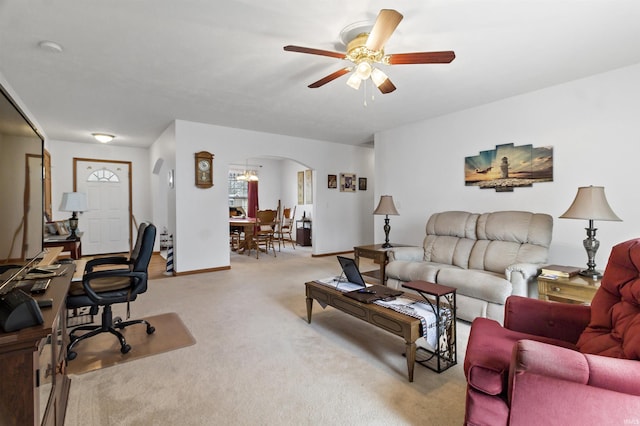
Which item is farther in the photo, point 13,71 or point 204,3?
point 13,71

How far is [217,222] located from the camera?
18.0 feet

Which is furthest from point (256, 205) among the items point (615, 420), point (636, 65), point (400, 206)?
point (615, 420)

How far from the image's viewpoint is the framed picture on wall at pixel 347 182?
7174mm

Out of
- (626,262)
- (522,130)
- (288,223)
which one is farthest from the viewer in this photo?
(288,223)

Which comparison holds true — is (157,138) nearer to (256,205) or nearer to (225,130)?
(225,130)

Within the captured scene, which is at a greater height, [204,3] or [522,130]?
[204,3]

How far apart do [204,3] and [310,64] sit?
116cm

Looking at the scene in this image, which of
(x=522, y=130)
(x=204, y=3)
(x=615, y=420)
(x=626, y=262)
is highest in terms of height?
(x=204, y=3)

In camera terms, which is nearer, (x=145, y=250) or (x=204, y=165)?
(x=145, y=250)

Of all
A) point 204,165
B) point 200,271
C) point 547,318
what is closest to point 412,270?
point 547,318

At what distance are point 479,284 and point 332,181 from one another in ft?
14.5

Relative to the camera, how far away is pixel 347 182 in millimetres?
7258

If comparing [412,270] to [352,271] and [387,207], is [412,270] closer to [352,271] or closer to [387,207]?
[352,271]

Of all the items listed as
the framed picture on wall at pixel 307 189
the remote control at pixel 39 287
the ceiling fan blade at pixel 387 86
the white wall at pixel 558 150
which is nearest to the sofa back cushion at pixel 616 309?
the ceiling fan blade at pixel 387 86
